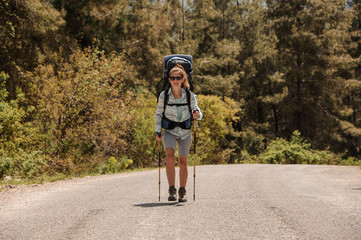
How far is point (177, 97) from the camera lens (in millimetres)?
6453

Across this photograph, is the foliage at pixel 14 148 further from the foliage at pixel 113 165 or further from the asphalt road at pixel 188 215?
the asphalt road at pixel 188 215

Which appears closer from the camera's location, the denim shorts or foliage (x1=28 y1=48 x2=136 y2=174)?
the denim shorts

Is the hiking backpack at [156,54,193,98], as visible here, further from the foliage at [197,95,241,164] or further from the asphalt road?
the foliage at [197,95,241,164]

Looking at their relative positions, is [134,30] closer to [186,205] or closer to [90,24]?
[90,24]

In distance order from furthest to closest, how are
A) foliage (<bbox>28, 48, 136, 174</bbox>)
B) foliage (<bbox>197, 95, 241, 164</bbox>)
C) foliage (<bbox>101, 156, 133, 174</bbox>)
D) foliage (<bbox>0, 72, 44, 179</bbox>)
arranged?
foliage (<bbox>197, 95, 241, 164</bbox>), foliage (<bbox>101, 156, 133, 174</bbox>), foliage (<bbox>28, 48, 136, 174</bbox>), foliage (<bbox>0, 72, 44, 179</bbox>)

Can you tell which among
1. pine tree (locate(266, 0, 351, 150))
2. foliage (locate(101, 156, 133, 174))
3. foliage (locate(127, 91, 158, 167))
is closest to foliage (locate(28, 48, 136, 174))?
foliage (locate(101, 156, 133, 174))

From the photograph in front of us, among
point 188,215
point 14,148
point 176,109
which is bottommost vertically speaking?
point 188,215

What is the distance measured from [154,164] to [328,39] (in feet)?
81.2

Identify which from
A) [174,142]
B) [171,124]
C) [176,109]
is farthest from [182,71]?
[174,142]

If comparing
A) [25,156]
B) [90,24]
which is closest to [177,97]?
[25,156]

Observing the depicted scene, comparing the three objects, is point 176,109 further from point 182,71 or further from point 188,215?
point 188,215

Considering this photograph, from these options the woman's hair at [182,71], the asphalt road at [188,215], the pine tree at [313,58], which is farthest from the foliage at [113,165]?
the pine tree at [313,58]

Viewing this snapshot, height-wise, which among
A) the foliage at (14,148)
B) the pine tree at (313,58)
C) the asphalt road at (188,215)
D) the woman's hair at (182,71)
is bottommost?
the asphalt road at (188,215)

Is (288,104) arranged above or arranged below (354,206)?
above
